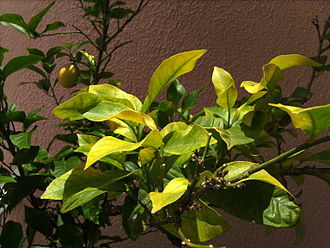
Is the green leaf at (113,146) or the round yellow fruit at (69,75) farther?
the round yellow fruit at (69,75)

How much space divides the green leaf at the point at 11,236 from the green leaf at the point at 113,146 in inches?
17.6

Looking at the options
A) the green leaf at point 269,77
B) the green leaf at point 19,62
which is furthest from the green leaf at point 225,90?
the green leaf at point 19,62

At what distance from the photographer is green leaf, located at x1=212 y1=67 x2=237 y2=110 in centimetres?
50

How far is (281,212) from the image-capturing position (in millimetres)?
444

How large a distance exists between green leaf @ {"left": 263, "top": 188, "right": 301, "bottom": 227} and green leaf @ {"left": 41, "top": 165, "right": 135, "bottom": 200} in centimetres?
18

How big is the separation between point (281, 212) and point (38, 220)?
49 cm

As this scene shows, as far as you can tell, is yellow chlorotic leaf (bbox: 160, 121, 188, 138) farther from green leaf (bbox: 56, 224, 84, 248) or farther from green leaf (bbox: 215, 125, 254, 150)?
green leaf (bbox: 56, 224, 84, 248)

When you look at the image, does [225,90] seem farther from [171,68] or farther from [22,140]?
[22,140]

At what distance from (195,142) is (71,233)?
41cm

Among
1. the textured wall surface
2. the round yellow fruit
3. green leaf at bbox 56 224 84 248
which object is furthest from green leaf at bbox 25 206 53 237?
the textured wall surface

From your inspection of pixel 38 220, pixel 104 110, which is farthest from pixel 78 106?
pixel 38 220

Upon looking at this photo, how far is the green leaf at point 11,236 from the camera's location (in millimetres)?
715

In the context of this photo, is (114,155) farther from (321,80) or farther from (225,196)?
(321,80)

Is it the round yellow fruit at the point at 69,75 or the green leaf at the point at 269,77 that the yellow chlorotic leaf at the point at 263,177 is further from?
the round yellow fruit at the point at 69,75
